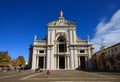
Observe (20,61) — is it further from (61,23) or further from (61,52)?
(61,23)

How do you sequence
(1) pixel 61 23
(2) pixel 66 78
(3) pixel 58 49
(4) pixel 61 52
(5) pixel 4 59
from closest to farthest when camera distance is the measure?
(2) pixel 66 78 < (3) pixel 58 49 < (4) pixel 61 52 < (1) pixel 61 23 < (5) pixel 4 59

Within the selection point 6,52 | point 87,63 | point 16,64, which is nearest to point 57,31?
point 87,63

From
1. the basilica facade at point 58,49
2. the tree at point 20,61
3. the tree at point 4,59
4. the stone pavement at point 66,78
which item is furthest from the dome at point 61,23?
the tree at point 20,61

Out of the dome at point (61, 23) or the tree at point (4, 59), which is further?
the tree at point (4, 59)

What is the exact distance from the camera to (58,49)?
65.4 m

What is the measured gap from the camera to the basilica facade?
63.2 metres

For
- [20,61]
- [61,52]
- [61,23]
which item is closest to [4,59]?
[61,52]

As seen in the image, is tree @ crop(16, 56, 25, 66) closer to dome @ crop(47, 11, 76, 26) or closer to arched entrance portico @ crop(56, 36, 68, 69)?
arched entrance portico @ crop(56, 36, 68, 69)

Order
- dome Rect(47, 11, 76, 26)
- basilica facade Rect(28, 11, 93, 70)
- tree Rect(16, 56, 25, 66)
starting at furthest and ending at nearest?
tree Rect(16, 56, 25, 66)
dome Rect(47, 11, 76, 26)
basilica facade Rect(28, 11, 93, 70)

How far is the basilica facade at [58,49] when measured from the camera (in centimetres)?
6322

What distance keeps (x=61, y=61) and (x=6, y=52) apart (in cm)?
3115

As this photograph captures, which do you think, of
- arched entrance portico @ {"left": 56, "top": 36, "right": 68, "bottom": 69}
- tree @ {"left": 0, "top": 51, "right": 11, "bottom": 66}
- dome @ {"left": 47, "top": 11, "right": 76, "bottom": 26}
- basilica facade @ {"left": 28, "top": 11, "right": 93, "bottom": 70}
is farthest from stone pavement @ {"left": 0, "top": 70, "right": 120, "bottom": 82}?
tree @ {"left": 0, "top": 51, "right": 11, "bottom": 66}

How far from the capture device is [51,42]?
2584 inches

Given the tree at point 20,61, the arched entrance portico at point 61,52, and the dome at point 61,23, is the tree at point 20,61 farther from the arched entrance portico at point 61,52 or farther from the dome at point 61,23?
the dome at point 61,23
